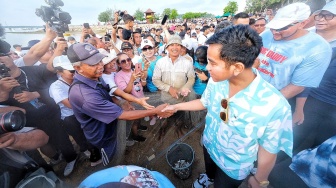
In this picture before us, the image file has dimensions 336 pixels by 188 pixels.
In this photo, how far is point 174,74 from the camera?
3.91 metres

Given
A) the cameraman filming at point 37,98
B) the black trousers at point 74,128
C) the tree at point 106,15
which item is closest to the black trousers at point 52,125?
the cameraman filming at point 37,98

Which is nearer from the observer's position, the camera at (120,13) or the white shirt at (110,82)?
the white shirt at (110,82)

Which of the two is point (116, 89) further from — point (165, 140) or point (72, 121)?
point (165, 140)

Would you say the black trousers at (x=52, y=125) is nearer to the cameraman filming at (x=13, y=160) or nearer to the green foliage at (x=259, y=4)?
the cameraman filming at (x=13, y=160)

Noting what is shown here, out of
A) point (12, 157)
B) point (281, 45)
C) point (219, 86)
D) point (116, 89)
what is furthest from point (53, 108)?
point (281, 45)

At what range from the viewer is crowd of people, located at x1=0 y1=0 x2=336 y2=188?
152 centimetres

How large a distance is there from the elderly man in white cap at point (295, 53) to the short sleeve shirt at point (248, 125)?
115 cm

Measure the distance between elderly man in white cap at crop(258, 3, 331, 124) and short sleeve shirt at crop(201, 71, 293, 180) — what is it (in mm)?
1153

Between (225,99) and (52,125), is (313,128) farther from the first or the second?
(52,125)

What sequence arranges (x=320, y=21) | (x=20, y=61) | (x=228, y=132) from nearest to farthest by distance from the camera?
(x=228, y=132)
(x=320, y=21)
(x=20, y=61)

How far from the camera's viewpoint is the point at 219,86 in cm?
185

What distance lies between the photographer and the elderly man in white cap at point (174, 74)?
3.88 m

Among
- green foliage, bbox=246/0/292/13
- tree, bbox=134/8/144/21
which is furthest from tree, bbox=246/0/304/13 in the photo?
tree, bbox=134/8/144/21

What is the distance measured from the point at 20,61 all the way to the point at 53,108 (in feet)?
4.34
